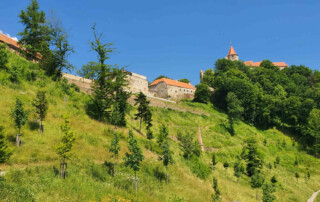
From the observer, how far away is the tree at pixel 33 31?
39562 mm

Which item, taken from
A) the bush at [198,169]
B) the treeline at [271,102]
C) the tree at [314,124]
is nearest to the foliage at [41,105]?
the bush at [198,169]

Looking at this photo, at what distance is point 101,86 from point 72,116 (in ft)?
22.2

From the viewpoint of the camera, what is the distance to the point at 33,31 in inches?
1565

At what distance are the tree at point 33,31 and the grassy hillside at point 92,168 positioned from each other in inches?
343

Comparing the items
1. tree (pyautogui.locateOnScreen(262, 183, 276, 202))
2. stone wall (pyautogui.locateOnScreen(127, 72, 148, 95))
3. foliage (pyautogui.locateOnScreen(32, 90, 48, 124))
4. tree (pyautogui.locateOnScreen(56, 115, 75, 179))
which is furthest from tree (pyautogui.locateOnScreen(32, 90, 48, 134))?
stone wall (pyautogui.locateOnScreen(127, 72, 148, 95))

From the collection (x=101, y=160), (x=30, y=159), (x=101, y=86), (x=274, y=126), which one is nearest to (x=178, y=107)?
(x=101, y=86)

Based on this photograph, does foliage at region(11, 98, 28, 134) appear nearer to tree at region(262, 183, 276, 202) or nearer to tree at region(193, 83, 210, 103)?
tree at region(262, 183, 276, 202)

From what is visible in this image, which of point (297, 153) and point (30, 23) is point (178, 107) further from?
point (30, 23)

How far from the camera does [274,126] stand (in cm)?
6062

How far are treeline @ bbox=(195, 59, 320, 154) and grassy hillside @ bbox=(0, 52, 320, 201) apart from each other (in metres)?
14.0

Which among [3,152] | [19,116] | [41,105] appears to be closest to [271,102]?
[41,105]

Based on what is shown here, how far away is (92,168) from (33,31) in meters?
36.5

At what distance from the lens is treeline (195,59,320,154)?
54.7m

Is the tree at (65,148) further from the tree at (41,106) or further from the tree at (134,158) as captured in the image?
the tree at (41,106)
